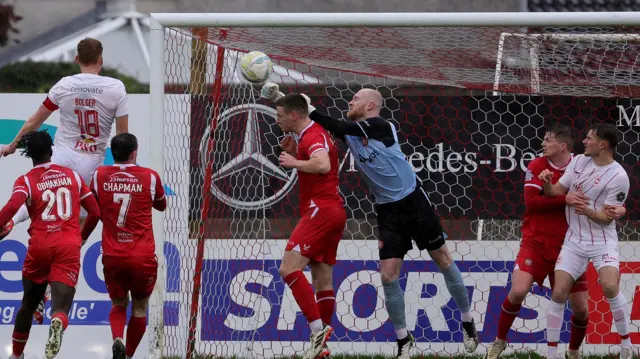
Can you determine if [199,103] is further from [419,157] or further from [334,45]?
[419,157]

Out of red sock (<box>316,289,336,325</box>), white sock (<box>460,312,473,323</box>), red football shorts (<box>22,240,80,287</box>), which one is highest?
red football shorts (<box>22,240,80,287</box>)

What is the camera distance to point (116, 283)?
7449 millimetres

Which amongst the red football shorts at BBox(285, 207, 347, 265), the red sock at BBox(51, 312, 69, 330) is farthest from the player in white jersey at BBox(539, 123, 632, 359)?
the red sock at BBox(51, 312, 69, 330)

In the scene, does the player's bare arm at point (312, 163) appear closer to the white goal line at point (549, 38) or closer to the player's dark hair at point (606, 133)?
the white goal line at point (549, 38)

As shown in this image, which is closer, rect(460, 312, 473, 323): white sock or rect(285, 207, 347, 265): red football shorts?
rect(285, 207, 347, 265): red football shorts

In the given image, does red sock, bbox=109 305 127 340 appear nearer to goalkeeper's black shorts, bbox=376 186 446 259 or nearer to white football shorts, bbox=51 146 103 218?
white football shorts, bbox=51 146 103 218

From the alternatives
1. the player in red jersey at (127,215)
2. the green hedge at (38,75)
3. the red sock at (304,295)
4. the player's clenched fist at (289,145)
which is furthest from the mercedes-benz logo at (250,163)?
the green hedge at (38,75)

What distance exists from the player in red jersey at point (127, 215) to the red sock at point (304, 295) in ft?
3.25

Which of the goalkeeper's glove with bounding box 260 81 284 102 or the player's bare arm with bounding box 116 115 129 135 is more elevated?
the goalkeeper's glove with bounding box 260 81 284 102

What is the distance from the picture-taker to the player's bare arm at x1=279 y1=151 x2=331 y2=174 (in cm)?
732

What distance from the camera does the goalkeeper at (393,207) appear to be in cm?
775

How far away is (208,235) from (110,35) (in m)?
14.9

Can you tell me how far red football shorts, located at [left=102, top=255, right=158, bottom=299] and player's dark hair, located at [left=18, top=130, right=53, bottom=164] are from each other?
815mm

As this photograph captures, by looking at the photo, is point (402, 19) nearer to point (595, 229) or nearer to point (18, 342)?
point (595, 229)
